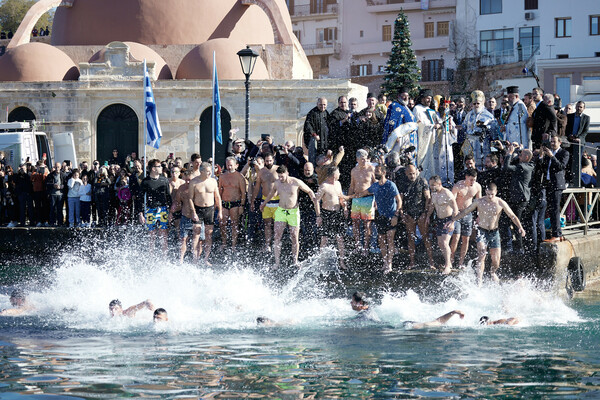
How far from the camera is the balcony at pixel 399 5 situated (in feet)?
187

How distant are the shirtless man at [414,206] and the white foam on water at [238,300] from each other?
84cm

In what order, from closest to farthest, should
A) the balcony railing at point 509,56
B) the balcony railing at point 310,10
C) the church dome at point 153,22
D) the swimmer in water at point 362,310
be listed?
the swimmer in water at point 362,310 < the church dome at point 153,22 < the balcony railing at point 509,56 < the balcony railing at point 310,10

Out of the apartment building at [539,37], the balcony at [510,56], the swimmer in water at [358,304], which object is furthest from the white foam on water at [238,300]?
the balcony at [510,56]

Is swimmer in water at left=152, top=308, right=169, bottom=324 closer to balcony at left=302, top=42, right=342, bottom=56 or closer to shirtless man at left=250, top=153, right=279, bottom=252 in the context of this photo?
shirtless man at left=250, top=153, right=279, bottom=252

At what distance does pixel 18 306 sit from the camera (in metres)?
13.9

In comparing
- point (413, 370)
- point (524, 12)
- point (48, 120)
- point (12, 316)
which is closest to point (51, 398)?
point (413, 370)

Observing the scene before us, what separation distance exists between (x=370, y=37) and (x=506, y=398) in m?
52.8

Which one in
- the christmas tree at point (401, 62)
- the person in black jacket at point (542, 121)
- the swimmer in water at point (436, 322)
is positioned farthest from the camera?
the christmas tree at point (401, 62)

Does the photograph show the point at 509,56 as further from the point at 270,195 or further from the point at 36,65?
the point at 270,195

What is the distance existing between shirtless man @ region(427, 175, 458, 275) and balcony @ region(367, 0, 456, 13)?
44.5 metres

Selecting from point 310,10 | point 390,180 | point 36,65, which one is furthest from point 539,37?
point 390,180

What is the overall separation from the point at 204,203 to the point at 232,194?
756mm

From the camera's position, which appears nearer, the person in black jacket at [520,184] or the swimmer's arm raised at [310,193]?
the person in black jacket at [520,184]

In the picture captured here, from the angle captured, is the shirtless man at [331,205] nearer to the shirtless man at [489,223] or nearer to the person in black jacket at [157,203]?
the shirtless man at [489,223]
